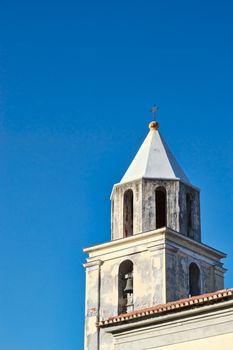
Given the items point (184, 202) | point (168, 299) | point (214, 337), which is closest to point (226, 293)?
point (214, 337)

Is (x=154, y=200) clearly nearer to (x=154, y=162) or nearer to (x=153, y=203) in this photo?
(x=153, y=203)

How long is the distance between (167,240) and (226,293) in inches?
432

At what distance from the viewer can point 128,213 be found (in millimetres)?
30531

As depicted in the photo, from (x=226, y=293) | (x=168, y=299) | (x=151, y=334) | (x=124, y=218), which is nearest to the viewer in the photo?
(x=226, y=293)

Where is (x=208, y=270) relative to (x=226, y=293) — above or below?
above

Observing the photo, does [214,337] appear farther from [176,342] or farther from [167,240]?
A: [167,240]

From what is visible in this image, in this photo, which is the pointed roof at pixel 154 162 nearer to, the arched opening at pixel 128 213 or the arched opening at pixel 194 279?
the arched opening at pixel 128 213

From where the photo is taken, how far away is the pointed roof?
30.5m

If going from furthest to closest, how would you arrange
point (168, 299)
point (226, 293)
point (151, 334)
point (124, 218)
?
point (124, 218) → point (168, 299) → point (151, 334) → point (226, 293)

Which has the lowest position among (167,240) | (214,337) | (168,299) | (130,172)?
(214,337)

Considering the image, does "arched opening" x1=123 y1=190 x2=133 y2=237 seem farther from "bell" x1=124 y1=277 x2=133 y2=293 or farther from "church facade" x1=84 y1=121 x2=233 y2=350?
"bell" x1=124 y1=277 x2=133 y2=293

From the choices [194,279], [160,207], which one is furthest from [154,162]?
[194,279]

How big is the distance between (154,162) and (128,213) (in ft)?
6.34

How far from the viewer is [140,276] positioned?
2945 centimetres
